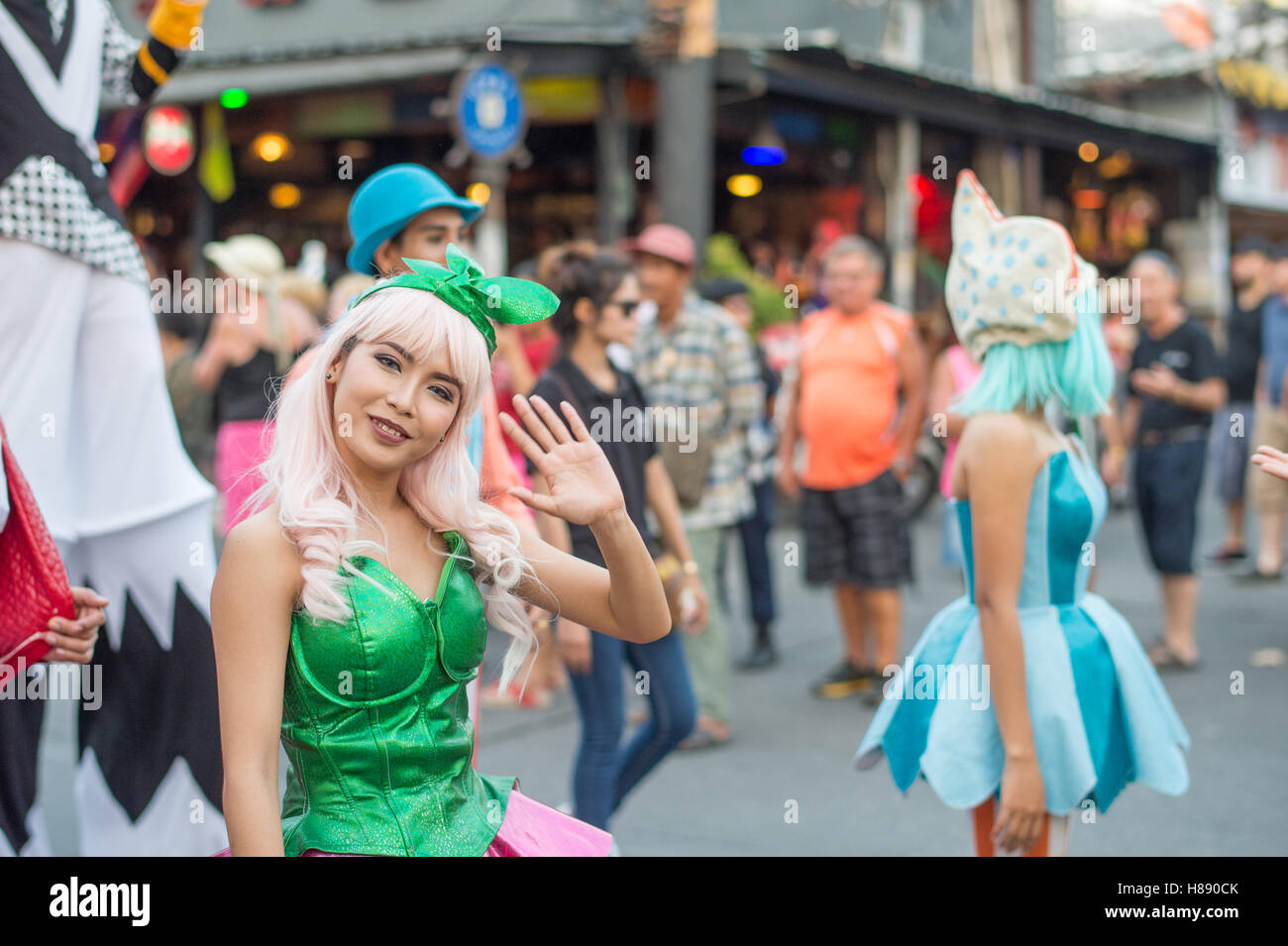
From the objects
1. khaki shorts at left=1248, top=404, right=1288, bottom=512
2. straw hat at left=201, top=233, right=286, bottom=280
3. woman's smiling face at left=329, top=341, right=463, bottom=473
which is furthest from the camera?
khaki shorts at left=1248, top=404, right=1288, bottom=512

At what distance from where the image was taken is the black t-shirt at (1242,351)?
9.36m

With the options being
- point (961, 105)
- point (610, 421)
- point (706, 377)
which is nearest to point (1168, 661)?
point (706, 377)

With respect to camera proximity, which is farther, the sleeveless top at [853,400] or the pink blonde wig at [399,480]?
the sleeveless top at [853,400]

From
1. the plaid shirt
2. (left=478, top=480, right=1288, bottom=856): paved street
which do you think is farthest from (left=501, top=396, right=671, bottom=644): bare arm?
the plaid shirt

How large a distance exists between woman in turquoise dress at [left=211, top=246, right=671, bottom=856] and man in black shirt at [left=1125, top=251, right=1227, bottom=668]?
529cm

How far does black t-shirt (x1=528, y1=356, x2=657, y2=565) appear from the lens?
411cm

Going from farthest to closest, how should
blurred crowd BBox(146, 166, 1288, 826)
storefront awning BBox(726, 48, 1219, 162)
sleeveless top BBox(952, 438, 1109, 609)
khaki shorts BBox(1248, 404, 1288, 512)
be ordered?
storefront awning BBox(726, 48, 1219, 162) < khaki shorts BBox(1248, 404, 1288, 512) < blurred crowd BBox(146, 166, 1288, 826) < sleeveless top BBox(952, 438, 1109, 609)

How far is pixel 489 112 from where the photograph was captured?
424 inches

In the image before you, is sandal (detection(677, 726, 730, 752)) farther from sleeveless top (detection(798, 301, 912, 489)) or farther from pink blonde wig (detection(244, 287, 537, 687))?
pink blonde wig (detection(244, 287, 537, 687))

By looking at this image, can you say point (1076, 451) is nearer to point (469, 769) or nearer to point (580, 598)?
point (580, 598)

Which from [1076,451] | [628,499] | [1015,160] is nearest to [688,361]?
[628,499]

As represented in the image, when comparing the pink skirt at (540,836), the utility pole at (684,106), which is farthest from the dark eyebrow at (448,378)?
the utility pole at (684,106)

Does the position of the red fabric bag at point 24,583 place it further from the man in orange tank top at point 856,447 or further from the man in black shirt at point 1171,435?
the man in black shirt at point 1171,435
